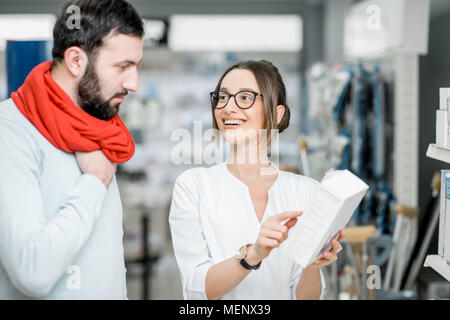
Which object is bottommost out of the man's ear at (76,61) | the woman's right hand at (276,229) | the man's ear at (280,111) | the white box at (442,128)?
the woman's right hand at (276,229)

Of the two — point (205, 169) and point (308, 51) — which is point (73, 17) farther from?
point (308, 51)

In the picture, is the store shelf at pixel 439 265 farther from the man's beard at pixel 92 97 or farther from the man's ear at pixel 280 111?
the man's beard at pixel 92 97

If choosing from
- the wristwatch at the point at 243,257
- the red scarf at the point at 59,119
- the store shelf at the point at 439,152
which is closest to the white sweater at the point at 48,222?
the red scarf at the point at 59,119

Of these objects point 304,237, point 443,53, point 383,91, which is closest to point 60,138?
point 304,237

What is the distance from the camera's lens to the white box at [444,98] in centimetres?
110

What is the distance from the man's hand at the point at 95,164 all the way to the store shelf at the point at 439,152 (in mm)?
744

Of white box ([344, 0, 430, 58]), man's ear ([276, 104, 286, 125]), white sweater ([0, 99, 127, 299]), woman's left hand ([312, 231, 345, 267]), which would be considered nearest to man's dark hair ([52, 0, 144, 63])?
white sweater ([0, 99, 127, 299])

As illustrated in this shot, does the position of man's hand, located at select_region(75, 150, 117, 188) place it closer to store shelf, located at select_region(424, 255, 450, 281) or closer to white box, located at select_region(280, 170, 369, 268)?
white box, located at select_region(280, 170, 369, 268)

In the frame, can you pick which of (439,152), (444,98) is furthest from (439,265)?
(444,98)

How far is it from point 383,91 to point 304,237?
199cm

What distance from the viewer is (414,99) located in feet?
7.29

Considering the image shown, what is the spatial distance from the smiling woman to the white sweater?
0.16 metres

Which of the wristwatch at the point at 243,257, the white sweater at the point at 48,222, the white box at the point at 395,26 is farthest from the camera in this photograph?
the white box at the point at 395,26

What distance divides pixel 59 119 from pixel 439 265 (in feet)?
2.98
